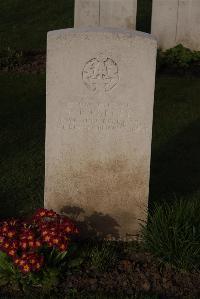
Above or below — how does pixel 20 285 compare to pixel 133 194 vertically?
below

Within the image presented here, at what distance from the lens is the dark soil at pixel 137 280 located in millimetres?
5598

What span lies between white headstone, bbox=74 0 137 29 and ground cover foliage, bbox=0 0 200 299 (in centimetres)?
93

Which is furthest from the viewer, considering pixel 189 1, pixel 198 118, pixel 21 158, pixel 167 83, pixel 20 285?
pixel 189 1

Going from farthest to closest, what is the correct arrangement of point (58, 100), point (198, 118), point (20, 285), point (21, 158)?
point (198, 118), point (21, 158), point (58, 100), point (20, 285)

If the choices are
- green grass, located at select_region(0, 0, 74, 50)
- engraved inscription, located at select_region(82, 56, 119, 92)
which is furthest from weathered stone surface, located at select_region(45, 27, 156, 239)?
green grass, located at select_region(0, 0, 74, 50)

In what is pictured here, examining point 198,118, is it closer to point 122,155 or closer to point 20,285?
point 122,155

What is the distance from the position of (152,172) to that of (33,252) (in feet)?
9.83

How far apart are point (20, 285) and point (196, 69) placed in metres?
7.80

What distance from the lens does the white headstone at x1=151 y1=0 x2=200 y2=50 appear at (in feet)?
42.6

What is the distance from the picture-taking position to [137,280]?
18.9ft

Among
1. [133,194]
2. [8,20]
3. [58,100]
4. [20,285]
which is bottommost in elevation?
[20,285]

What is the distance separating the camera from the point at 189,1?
12961mm

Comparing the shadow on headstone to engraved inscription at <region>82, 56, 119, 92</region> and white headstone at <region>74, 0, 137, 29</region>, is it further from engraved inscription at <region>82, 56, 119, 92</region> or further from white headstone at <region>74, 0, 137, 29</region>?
white headstone at <region>74, 0, 137, 29</region>

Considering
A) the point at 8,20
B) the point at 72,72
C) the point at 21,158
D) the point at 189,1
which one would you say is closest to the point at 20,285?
the point at 72,72
